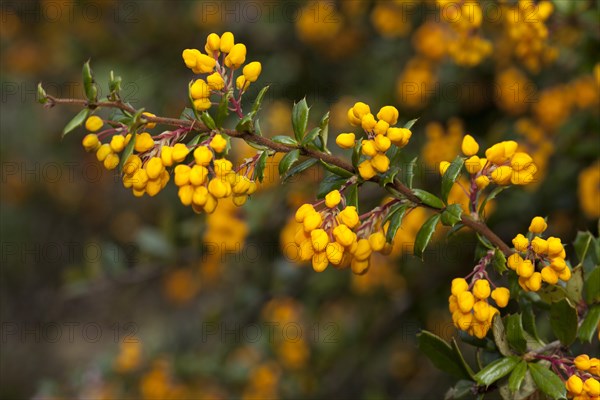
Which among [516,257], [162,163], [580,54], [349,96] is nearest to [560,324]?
[516,257]

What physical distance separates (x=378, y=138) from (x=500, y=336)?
1.50 feet

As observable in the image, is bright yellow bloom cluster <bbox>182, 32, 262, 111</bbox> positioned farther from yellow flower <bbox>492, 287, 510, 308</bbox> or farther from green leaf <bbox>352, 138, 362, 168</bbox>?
yellow flower <bbox>492, 287, 510, 308</bbox>

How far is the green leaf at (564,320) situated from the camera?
4.36 feet

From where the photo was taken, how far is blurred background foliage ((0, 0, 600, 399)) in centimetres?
244

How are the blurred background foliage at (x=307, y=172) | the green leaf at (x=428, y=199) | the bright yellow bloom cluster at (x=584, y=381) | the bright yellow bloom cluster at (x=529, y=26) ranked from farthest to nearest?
the blurred background foliage at (x=307, y=172) < the bright yellow bloom cluster at (x=529, y=26) < the green leaf at (x=428, y=199) < the bright yellow bloom cluster at (x=584, y=381)

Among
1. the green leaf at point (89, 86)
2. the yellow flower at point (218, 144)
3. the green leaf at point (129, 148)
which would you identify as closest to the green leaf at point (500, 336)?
the yellow flower at point (218, 144)

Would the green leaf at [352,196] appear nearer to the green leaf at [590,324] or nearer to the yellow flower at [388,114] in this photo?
the yellow flower at [388,114]

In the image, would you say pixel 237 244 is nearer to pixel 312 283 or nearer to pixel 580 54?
pixel 312 283

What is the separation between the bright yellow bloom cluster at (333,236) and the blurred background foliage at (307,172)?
189mm

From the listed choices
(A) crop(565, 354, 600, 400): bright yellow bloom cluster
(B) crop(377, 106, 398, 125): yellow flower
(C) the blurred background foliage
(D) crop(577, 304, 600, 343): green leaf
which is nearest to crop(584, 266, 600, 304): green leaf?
(D) crop(577, 304, 600, 343): green leaf

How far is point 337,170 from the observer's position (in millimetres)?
1339

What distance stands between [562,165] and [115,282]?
183 centimetres

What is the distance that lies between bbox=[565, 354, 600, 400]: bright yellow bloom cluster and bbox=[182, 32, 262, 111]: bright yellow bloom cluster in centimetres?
81

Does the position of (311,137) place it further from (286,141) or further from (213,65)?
(213,65)
